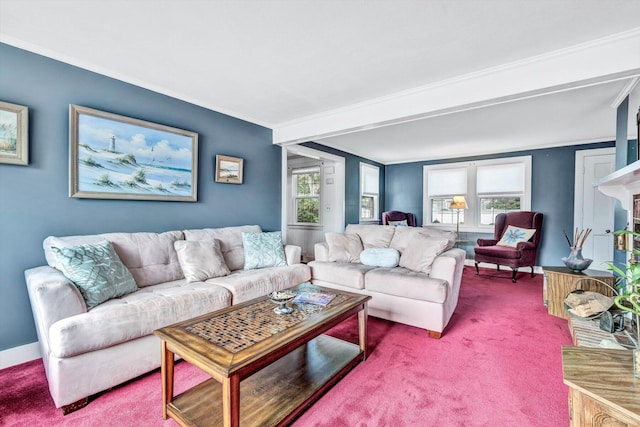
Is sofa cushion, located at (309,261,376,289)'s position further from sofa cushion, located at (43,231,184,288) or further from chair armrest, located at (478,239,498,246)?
chair armrest, located at (478,239,498,246)

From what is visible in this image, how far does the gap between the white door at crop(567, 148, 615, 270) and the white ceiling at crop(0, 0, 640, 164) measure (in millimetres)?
1536

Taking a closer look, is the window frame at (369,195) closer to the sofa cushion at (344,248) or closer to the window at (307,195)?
the window at (307,195)

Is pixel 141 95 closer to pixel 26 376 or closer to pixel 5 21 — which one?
pixel 5 21

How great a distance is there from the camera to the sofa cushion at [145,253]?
2.38 metres

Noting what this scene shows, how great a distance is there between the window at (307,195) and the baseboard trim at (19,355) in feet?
14.1

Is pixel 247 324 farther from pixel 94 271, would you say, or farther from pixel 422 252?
pixel 422 252

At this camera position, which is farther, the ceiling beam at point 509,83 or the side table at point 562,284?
the side table at point 562,284

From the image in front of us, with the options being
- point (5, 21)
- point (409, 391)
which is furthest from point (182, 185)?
point (409, 391)

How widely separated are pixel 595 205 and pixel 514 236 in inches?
51.0

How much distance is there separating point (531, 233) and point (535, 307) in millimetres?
1881

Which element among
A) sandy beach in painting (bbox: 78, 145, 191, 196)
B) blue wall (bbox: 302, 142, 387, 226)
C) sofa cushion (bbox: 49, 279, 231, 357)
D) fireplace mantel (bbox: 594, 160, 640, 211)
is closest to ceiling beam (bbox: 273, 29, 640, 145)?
fireplace mantel (bbox: 594, 160, 640, 211)

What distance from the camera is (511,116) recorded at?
11.9 feet

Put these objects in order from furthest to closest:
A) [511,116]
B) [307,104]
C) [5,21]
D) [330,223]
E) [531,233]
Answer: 1. [330,223]
2. [531,233]
3. [511,116]
4. [307,104]
5. [5,21]

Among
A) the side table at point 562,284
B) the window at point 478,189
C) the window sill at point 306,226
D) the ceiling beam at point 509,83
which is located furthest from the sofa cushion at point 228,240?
the window at point 478,189
